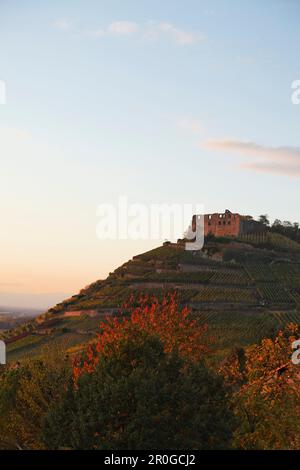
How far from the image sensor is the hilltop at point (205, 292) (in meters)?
114

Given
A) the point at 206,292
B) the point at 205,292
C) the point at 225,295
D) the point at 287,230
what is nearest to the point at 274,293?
the point at 225,295

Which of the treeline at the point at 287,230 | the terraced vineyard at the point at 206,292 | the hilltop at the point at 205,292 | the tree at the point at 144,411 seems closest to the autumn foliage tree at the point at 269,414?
the tree at the point at 144,411

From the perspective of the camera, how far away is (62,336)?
119m

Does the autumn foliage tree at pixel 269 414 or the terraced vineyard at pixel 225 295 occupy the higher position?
the terraced vineyard at pixel 225 295

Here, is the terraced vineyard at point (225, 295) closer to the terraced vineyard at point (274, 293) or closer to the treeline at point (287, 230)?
the terraced vineyard at point (274, 293)

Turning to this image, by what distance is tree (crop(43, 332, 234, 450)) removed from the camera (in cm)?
2952

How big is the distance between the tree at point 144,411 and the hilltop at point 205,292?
63.6 metres

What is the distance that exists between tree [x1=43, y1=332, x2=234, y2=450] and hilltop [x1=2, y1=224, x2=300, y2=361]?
209 feet

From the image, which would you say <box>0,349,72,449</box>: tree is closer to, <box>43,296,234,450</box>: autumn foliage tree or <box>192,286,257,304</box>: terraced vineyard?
<box>43,296,234,450</box>: autumn foliage tree

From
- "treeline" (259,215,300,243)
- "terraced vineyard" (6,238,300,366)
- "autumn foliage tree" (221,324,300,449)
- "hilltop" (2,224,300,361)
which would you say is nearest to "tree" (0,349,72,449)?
"autumn foliage tree" (221,324,300,449)

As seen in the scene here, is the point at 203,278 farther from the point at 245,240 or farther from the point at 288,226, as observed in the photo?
the point at 288,226

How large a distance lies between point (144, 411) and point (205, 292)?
333ft

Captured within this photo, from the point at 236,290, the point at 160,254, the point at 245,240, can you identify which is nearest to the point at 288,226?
the point at 245,240

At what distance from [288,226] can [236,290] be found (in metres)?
71.4
